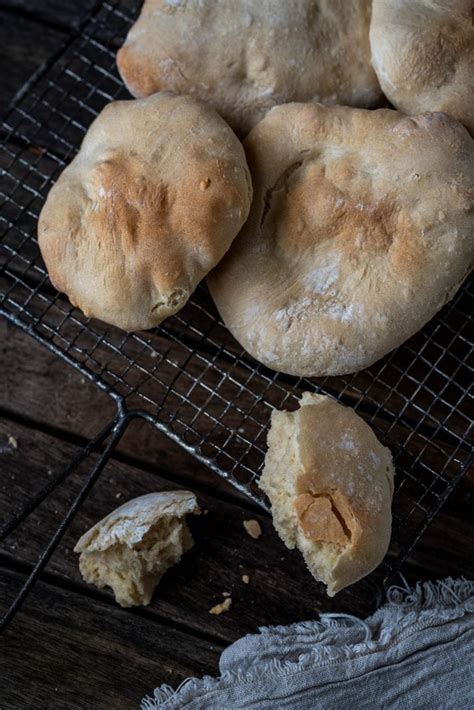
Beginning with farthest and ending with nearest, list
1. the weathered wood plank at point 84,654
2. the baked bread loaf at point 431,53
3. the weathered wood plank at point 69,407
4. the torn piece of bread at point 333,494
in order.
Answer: the weathered wood plank at point 69,407, the weathered wood plank at point 84,654, the baked bread loaf at point 431,53, the torn piece of bread at point 333,494

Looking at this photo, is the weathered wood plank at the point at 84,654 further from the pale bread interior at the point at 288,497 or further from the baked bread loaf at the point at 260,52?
the baked bread loaf at the point at 260,52

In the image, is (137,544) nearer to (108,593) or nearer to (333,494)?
(108,593)

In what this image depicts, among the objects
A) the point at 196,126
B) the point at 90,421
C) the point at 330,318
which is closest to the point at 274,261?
the point at 330,318

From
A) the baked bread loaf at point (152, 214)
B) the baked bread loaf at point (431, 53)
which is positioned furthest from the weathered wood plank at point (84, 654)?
the baked bread loaf at point (431, 53)

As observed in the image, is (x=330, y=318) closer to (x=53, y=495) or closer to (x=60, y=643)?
(x=53, y=495)

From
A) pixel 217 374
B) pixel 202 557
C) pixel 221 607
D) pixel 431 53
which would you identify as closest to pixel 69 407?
pixel 217 374
